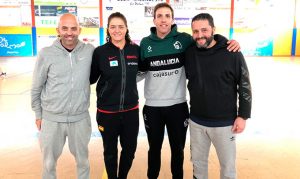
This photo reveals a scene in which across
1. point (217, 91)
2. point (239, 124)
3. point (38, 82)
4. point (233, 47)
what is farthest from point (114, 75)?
point (239, 124)

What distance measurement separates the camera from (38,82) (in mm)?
2607

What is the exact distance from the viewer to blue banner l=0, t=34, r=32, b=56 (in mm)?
14773

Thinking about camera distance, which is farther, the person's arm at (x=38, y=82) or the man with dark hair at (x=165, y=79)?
the man with dark hair at (x=165, y=79)

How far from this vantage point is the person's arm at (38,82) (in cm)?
257

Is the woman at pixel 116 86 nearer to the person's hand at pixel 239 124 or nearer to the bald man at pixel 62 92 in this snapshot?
the bald man at pixel 62 92

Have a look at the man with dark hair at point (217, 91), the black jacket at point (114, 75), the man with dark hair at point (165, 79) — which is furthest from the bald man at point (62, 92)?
the man with dark hair at point (217, 91)

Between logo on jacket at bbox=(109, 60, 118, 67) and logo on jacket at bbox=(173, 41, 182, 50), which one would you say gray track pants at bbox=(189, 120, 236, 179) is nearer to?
logo on jacket at bbox=(173, 41, 182, 50)

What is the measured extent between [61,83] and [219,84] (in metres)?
1.24

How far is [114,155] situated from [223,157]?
Result: 3.11ft

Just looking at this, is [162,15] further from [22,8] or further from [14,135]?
[22,8]

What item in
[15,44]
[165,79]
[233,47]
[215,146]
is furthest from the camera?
→ [15,44]

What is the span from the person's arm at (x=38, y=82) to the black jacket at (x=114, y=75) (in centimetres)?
40

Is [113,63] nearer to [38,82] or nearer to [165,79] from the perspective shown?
[165,79]

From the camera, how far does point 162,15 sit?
2838 millimetres
